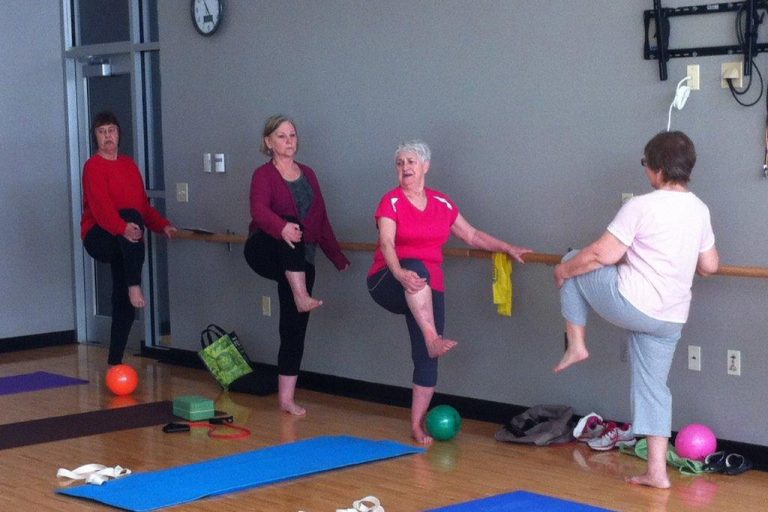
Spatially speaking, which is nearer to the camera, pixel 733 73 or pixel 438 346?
pixel 733 73

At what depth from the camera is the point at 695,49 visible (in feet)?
15.8

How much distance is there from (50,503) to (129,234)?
2.61 metres

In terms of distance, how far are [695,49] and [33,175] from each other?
5078mm

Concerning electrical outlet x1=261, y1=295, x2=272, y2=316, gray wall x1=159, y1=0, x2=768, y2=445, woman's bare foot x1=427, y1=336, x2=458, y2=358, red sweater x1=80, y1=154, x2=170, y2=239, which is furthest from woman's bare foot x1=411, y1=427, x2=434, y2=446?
red sweater x1=80, y1=154, x2=170, y2=239

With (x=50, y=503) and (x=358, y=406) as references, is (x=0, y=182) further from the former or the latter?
(x=50, y=503)

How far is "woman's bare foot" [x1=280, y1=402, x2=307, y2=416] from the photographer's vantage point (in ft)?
19.5

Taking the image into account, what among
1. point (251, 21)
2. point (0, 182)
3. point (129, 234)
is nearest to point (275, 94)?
point (251, 21)

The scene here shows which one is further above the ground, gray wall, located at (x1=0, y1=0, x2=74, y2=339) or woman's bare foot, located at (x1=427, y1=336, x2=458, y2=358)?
gray wall, located at (x1=0, y1=0, x2=74, y2=339)

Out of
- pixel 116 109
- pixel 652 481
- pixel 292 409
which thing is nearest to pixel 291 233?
pixel 292 409

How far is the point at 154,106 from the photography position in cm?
780

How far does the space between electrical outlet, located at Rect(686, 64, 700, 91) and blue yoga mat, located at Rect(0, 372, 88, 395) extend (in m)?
3.95

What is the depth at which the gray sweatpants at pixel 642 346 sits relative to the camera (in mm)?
4398

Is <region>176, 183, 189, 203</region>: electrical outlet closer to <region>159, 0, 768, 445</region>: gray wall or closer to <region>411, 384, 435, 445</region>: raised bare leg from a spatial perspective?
<region>159, 0, 768, 445</region>: gray wall

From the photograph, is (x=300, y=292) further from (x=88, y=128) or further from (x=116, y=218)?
(x=88, y=128)
